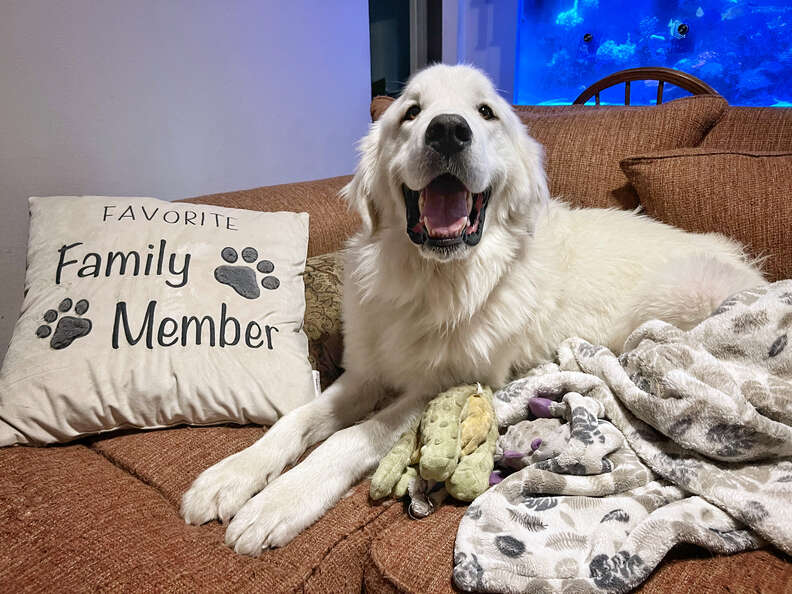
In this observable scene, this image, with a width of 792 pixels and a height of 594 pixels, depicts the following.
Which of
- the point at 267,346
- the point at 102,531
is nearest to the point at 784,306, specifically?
the point at 267,346

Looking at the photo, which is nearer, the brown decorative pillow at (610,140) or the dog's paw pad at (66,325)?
the dog's paw pad at (66,325)

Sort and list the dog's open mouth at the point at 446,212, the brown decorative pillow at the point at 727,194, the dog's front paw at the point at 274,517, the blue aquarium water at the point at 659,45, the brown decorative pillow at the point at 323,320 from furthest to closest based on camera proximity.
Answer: the blue aquarium water at the point at 659,45 → the brown decorative pillow at the point at 323,320 → the brown decorative pillow at the point at 727,194 → the dog's open mouth at the point at 446,212 → the dog's front paw at the point at 274,517

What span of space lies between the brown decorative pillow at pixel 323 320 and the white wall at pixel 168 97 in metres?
Answer: 1.12

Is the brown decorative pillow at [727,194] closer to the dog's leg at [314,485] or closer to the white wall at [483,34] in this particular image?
the dog's leg at [314,485]

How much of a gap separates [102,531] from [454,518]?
0.70 metres

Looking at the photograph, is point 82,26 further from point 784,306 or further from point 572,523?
point 784,306

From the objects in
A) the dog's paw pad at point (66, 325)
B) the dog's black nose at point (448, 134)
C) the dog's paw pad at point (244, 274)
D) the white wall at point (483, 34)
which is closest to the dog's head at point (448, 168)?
the dog's black nose at point (448, 134)

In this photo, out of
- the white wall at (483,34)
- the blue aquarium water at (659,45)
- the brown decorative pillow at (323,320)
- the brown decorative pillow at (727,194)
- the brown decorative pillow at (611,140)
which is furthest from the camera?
the white wall at (483,34)

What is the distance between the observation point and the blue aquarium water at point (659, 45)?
11.7 ft

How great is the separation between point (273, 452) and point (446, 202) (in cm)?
77

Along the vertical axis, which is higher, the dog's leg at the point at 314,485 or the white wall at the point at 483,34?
the white wall at the point at 483,34

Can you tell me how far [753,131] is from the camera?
176 centimetres

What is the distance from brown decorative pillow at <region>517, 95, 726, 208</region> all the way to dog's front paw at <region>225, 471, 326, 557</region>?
151cm

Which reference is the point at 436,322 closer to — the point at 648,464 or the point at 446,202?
the point at 446,202
